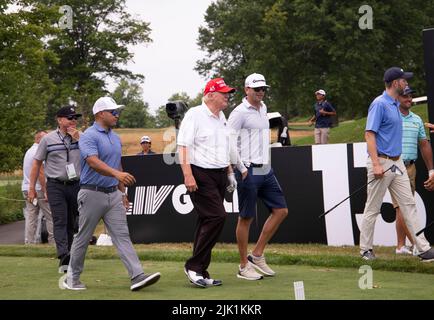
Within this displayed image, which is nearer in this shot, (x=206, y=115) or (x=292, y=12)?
(x=206, y=115)

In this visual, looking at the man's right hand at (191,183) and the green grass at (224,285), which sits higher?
the man's right hand at (191,183)

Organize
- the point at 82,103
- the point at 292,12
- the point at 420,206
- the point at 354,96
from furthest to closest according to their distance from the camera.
Result: the point at 82,103 < the point at 292,12 < the point at 354,96 < the point at 420,206

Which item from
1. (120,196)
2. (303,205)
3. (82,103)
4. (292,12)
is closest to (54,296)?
(120,196)

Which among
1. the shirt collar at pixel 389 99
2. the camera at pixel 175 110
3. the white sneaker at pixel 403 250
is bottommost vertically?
the white sneaker at pixel 403 250

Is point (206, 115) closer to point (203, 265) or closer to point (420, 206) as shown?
point (203, 265)

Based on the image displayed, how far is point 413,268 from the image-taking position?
895 centimetres

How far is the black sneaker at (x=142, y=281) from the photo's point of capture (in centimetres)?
773

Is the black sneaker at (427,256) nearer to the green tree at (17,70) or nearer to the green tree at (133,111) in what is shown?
the green tree at (17,70)

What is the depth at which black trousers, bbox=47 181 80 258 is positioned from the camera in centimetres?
983

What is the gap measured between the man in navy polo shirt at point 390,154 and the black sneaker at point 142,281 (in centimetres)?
297

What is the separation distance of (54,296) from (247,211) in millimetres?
2290

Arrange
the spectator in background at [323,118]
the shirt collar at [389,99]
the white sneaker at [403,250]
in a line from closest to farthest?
the shirt collar at [389,99], the white sneaker at [403,250], the spectator in background at [323,118]

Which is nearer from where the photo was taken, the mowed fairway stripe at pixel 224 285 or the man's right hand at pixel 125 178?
the mowed fairway stripe at pixel 224 285

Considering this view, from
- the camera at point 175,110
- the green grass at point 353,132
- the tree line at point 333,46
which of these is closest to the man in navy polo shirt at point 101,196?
the camera at point 175,110
